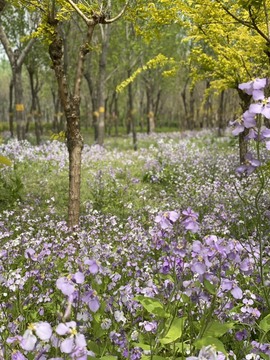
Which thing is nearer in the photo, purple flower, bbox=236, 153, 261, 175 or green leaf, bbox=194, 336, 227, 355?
green leaf, bbox=194, 336, 227, 355

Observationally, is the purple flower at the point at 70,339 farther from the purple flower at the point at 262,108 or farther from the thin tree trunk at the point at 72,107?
the thin tree trunk at the point at 72,107

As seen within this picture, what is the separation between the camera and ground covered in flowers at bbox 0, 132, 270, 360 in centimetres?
217

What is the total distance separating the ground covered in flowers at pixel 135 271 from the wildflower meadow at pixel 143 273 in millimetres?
12

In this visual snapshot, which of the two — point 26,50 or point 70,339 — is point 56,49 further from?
point 26,50

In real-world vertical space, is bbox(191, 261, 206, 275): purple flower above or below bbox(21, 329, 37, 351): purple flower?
above

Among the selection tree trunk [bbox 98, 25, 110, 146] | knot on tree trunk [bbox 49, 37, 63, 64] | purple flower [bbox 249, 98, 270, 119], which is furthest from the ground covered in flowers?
tree trunk [bbox 98, 25, 110, 146]

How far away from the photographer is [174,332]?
95.0 inches

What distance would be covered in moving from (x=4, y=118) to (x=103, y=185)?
208 feet

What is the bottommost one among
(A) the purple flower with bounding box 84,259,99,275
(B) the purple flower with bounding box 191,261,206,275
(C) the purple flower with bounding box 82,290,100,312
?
(C) the purple flower with bounding box 82,290,100,312

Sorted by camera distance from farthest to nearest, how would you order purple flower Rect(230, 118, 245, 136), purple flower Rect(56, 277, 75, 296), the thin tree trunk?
the thin tree trunk, purple flower Rect(230, 118, 245, 136), purple flower Rect(56, 277, 75, 296)

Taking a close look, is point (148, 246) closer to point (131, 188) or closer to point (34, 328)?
point (34, 328)

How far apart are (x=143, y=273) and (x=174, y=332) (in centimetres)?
126

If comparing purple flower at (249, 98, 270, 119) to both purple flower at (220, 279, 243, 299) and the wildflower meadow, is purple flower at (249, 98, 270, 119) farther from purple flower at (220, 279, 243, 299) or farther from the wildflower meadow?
purple flower at (220, 279, 243, 299)

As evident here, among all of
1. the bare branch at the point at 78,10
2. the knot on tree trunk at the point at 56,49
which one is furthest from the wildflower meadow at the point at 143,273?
the bare branch at the point at 78,10
